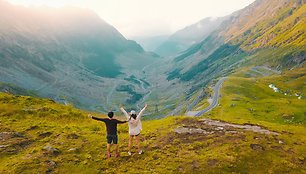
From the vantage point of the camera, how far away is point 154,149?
33.0m

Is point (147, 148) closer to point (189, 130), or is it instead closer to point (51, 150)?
point (189, 130)

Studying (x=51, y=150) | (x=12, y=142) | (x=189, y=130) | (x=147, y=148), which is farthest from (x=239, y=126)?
(x=12, y=142)

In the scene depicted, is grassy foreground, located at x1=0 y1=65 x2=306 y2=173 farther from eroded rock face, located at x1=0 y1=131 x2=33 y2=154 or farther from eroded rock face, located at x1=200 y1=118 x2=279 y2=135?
eroded rock face, located at x1=200 y1=118 x2=279 y2=135

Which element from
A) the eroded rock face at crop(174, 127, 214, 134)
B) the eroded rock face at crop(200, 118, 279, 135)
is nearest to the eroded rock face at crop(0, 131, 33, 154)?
the eroded rock face at crop(174, 127, 214, 134)

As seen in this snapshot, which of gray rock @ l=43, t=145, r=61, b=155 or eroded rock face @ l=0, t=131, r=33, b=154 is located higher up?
eroded rock face @ l=0, t=131, r=33, b=154

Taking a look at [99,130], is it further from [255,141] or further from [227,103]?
[227,103]

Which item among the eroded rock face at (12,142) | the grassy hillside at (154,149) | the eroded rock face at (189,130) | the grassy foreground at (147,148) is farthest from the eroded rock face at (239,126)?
the eroded rock face at (12,142)

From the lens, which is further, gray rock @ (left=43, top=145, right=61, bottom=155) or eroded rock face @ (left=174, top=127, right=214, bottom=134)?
eroded rock face @ (left=174, top=127, right=214, bottom=134)

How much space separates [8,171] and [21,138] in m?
9.12

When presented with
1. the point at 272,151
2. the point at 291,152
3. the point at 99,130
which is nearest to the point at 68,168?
the point at 99,130

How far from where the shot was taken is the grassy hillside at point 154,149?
2880cm

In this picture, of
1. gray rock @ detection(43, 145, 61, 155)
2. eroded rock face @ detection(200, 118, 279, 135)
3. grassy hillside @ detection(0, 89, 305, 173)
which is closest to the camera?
grassy hillside @ detection(0, 89, 305, 173)

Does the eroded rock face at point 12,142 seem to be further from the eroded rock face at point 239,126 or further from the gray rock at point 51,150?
the eroded rock face at point 239,126

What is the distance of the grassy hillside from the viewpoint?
28.8m
